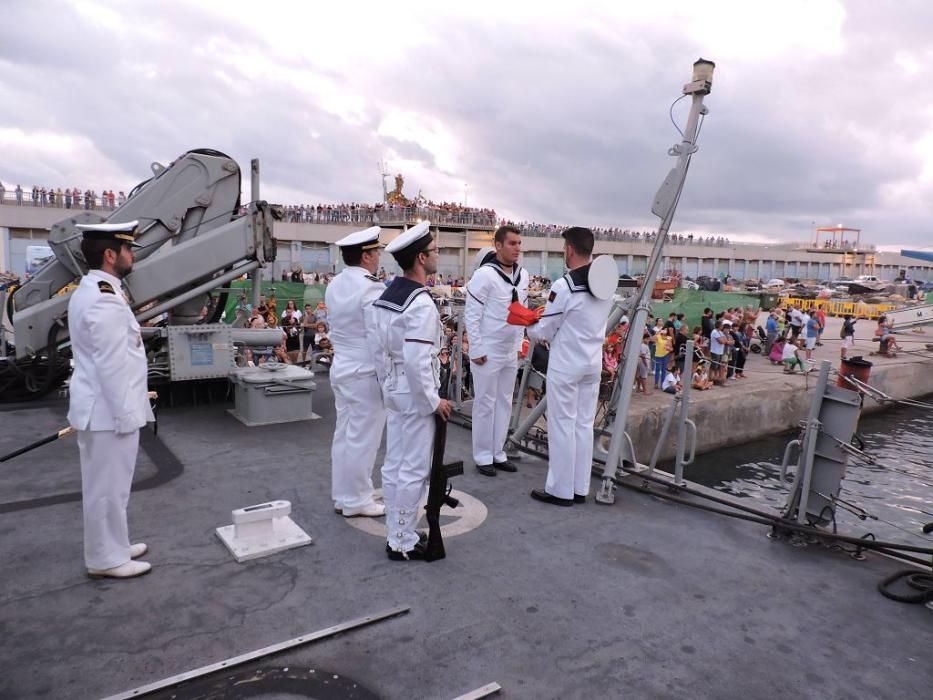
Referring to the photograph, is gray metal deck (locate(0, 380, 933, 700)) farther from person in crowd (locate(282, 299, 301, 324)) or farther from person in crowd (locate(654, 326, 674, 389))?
person in crowd (locate(282, 299, 301, 324))

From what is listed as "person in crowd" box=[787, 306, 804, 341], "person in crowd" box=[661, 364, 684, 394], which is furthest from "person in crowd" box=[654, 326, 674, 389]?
"person in crowd" box=[787, 306, 804, 341]

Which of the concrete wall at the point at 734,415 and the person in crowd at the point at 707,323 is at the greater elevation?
the person in crowd at the point at 707,323

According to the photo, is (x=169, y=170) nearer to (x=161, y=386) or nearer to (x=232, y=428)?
(x=161, y=386)

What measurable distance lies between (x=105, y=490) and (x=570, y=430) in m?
3.11

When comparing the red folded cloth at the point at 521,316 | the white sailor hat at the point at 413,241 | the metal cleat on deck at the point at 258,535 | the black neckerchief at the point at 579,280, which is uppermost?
the white sailor hat at the point at 413,241

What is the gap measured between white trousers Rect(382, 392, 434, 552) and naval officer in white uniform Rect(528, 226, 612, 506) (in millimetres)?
1399

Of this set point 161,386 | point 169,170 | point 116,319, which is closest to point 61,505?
point 116,319

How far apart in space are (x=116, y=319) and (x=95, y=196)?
3484cm

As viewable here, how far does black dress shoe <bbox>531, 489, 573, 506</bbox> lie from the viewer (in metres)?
4.69

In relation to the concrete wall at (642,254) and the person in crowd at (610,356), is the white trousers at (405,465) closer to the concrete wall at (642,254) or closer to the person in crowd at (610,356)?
the concrete wall at (642,254)

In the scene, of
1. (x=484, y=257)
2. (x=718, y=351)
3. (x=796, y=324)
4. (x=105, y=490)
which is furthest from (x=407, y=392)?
(x=796, y=324)

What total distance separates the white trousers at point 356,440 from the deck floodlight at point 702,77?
308 cm

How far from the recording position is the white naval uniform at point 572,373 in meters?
4.65

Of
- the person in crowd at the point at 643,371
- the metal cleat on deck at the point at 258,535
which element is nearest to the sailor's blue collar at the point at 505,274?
the metal cleat on deck at the point at 258,535
